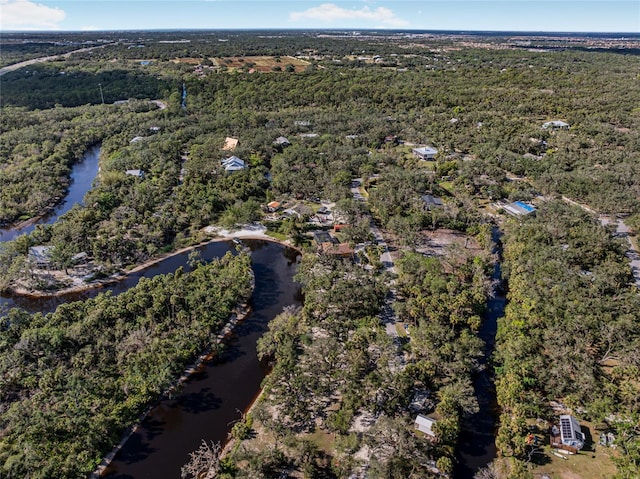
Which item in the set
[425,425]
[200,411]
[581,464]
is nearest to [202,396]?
[200,411]

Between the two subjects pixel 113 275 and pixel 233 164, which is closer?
pixel 113 275

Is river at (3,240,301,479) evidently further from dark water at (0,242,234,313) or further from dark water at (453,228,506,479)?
dark water at (453,228,506,479)

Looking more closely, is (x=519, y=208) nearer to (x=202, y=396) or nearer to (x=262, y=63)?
(x=202, y=396)

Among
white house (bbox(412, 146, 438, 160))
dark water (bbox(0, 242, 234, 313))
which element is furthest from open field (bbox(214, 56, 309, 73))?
dark water (bbox(0, 242, 234, 313))

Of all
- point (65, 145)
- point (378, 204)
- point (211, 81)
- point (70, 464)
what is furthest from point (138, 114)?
point (70, 464)

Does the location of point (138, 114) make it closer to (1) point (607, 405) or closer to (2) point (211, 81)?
(2) point (211, 81)
